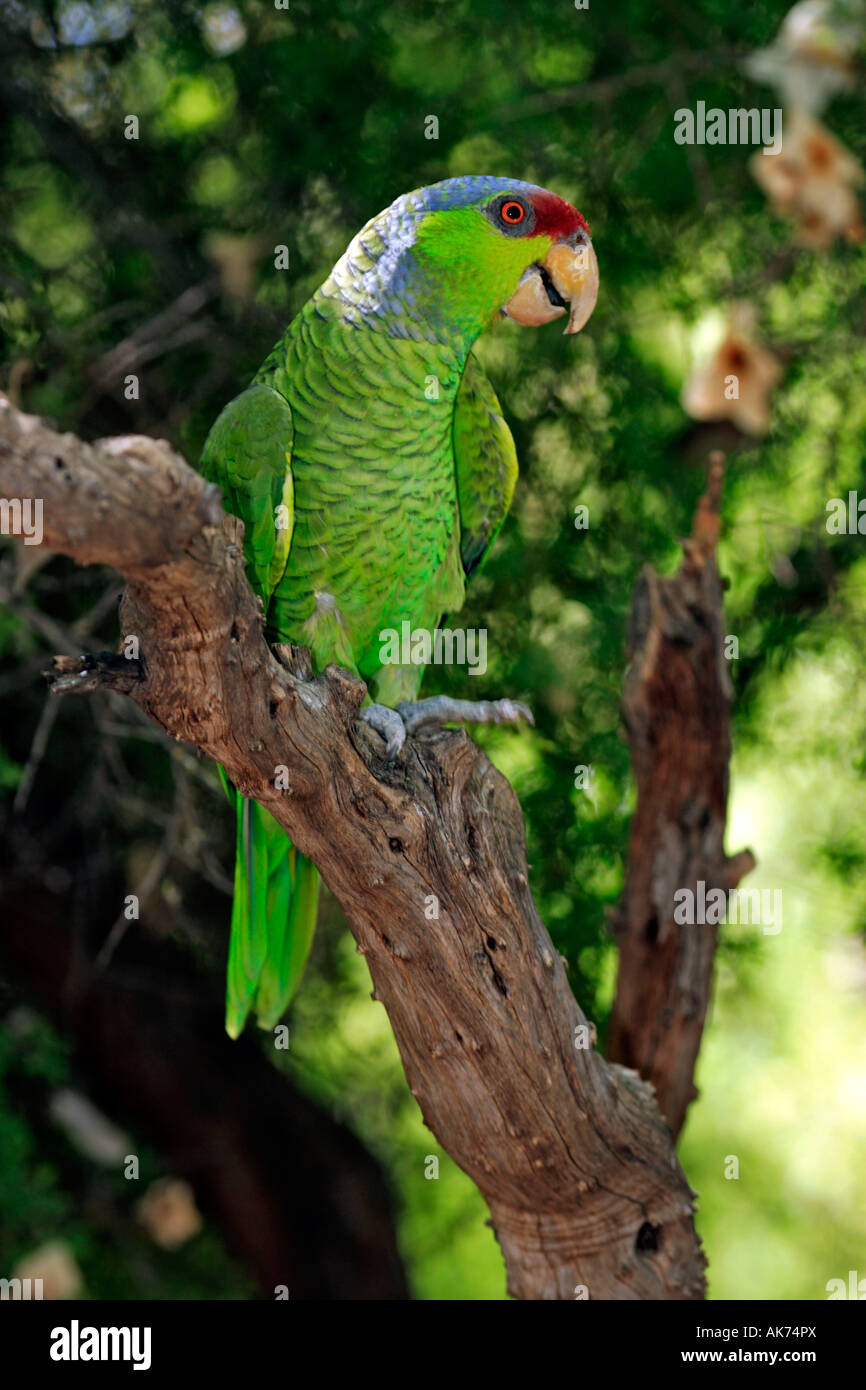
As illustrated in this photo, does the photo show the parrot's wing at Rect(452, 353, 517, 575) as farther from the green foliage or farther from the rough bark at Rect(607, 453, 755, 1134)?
the green foliage

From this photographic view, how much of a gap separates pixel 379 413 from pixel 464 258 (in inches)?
12.8

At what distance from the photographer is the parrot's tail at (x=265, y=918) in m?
2.32

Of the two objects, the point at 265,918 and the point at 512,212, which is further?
the point at 265,918

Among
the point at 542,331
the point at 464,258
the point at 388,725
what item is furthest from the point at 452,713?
the point at 542,331

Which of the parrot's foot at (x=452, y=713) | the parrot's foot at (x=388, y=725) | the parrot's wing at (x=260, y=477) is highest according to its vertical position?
the parrot's wing at (x=260, y=477)

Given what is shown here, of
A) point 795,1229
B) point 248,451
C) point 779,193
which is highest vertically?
point 779,193

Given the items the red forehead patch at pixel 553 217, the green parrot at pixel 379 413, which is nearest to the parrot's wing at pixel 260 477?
the green parrot at pixel 379 413

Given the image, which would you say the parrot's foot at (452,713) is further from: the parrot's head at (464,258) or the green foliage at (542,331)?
the green foliage at (542,331)

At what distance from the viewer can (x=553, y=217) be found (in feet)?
7.19

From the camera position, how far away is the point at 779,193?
9.38 ft

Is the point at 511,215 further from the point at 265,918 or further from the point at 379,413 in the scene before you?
the point at 265,918
